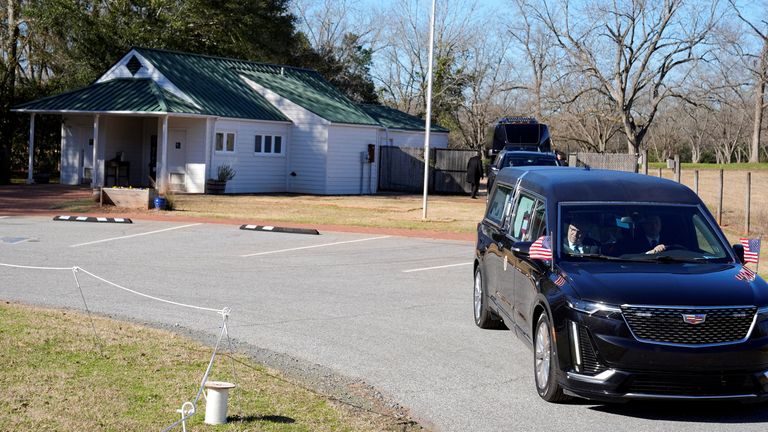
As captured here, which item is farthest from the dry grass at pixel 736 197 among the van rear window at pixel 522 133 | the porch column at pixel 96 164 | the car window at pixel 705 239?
the porch column at pixel 96 164

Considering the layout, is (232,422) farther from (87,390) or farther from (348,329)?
(348,329)

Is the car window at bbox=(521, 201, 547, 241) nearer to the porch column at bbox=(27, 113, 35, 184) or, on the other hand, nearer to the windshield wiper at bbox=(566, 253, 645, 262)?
the windshield wiper at bbox=(566, 253, 645, 262)

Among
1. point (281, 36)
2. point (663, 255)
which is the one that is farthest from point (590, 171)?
point (281, 36)

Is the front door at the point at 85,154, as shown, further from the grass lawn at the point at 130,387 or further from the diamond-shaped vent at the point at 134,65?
the grass lawn at the point at 130,387

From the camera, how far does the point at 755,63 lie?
48500mm

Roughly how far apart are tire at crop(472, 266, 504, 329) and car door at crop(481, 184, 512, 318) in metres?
0.21

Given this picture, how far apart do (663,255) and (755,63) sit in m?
44.7

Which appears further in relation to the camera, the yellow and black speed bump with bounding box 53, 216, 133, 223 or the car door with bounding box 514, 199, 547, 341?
the yellow and black speed bump with bounding box 53, 216, 133, 223

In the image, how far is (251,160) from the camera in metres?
35.6

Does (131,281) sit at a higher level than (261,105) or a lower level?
lower

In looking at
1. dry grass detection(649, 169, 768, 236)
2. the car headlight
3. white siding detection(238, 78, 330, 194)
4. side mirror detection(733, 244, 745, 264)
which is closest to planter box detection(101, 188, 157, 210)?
white siding detection(238, 78, 330, 194)

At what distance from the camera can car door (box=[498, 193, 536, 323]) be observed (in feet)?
29.4

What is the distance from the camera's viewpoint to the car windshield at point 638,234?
809 centimetres

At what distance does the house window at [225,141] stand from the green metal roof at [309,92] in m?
3.64
